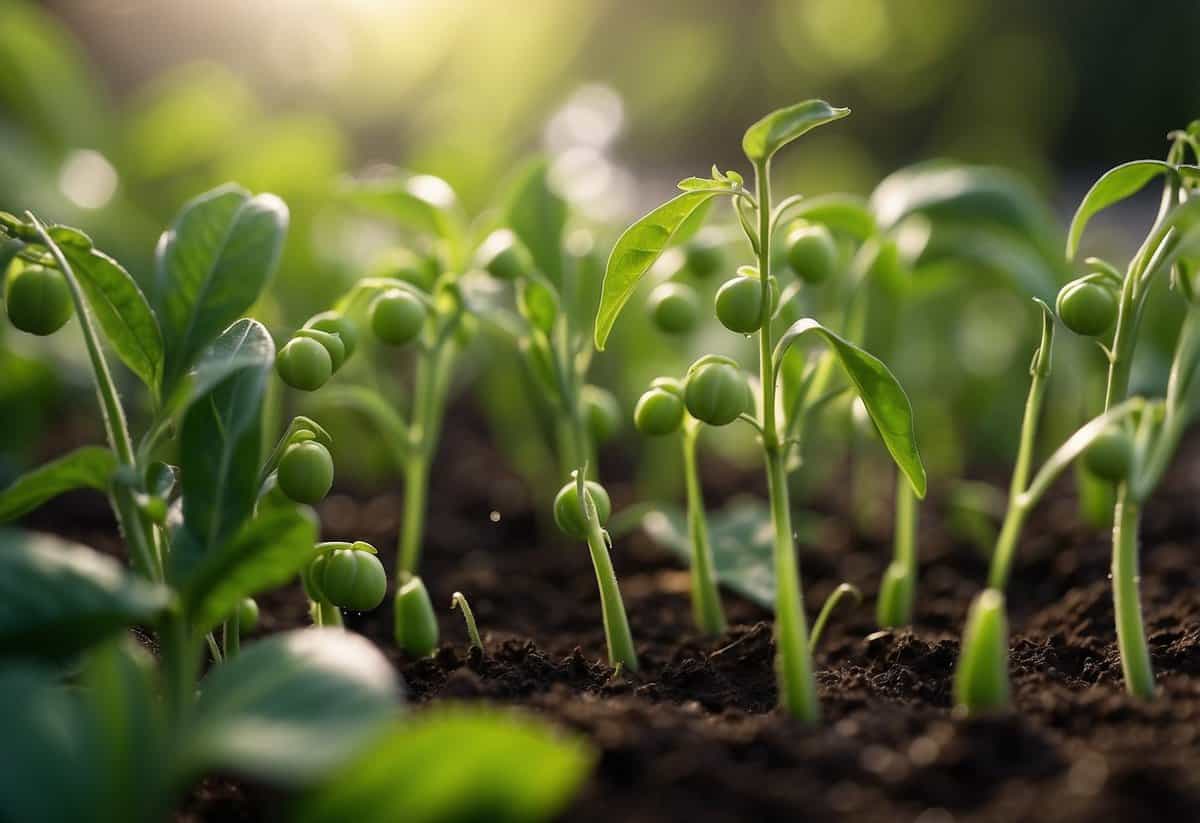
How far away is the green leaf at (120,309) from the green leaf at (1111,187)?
72 centimetres

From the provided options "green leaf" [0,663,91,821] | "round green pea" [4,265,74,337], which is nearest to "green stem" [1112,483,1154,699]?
"green leaf" [0,663,91,821]

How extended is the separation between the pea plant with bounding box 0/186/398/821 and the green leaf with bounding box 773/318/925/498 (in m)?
0.37

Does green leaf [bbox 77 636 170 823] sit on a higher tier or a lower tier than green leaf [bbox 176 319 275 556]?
lower

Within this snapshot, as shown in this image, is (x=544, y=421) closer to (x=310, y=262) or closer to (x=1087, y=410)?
(x=310, y=262)

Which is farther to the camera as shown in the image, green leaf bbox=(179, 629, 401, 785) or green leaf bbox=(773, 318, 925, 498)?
green leaf bbox=(773, 318, 925, 498)

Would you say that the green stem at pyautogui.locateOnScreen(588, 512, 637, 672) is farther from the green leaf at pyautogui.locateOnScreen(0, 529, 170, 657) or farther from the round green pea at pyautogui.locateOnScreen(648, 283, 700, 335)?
the green leaf at pyautogui.locateOnScreen(0, 529, 170, 657)

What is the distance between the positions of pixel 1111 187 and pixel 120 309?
79cm

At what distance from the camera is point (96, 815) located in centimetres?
59

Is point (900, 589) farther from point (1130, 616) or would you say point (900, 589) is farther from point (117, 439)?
point (117, 439)

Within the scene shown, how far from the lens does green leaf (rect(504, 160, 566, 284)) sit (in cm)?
130

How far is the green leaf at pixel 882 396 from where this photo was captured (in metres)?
0.85

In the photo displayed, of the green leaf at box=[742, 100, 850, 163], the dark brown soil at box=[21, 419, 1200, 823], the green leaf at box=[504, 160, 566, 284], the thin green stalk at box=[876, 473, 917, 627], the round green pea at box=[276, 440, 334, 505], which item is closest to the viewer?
the dark brown soil at box=[21, 419, 1200, 823]

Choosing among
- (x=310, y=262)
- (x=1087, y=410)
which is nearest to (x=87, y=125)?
(x=310, y=262)

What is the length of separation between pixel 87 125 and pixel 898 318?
2004mm
